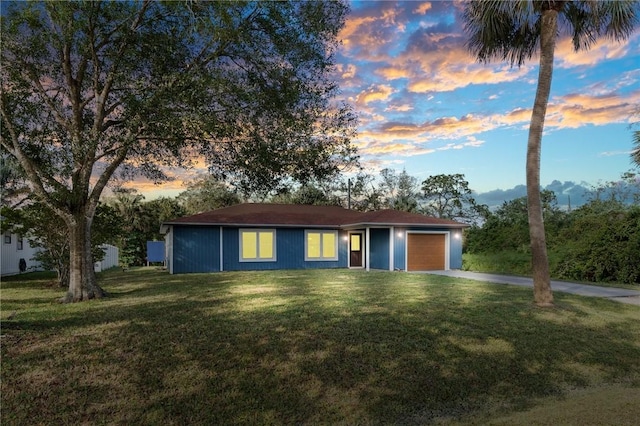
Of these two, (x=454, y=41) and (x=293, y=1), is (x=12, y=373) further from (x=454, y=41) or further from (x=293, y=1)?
(x=454, y=41)

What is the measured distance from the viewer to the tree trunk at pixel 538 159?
30.0 feet

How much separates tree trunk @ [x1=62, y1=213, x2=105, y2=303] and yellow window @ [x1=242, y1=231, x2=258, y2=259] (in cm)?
994

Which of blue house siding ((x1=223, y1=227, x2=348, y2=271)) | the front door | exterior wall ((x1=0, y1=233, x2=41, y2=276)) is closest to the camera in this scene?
exterior wall ((x1=0, y1=233, x2=41, y2=276))

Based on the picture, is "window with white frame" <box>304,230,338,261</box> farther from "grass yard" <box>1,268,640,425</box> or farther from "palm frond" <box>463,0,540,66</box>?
"palm frond" <box>463,0,540,66</box>

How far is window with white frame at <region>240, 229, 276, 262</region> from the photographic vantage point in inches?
805

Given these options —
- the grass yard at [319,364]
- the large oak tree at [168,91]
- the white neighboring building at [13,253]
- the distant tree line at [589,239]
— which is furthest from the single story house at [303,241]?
the grass yard at [319,364]

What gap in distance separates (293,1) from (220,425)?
374 inches

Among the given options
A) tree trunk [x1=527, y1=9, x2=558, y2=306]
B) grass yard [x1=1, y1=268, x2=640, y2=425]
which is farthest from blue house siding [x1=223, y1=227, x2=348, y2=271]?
tree trunk [x1=527, y1=9, x2=558, y2=306]

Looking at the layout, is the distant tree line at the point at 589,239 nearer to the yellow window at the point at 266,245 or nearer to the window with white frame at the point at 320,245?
the window with white frame at the point at 320,245

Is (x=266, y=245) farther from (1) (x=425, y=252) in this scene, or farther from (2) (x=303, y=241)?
(1) (x=425, y=252)

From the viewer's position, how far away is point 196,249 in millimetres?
19609

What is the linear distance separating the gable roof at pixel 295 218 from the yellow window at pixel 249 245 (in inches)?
29.3

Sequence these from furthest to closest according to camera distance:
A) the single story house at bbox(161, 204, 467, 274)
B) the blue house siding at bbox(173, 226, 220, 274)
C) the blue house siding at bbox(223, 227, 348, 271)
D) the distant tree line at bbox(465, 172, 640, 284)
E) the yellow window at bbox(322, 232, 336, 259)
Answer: the yellow window at bbox(322, 232, 336, 259) < the blue house siding at bbox(223, 227, 348, 271) < the single story house at bbox(161, 204, 467, 274) < the blue house siding at bbox(173, 226, 220, 274) < the distant tree line at bbox(465, 172, 640, 284)

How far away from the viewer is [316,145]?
10.2 m
